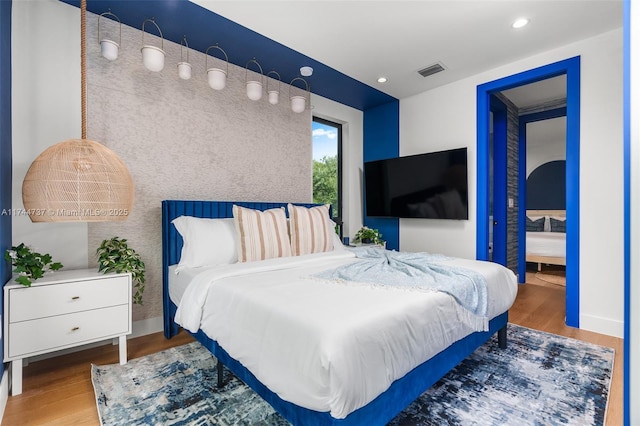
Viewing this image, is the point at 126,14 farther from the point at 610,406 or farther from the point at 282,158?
the point at 610,406

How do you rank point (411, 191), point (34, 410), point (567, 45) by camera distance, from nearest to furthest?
point (34, 410) → point (567, 45) → point (411, 191)

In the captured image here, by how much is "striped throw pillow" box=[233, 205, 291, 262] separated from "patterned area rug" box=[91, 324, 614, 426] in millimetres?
818

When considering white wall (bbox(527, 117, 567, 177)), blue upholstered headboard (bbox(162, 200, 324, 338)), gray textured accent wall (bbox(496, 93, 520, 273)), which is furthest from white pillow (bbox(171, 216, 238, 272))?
white wall (bbox(527, 117, 567, 177))

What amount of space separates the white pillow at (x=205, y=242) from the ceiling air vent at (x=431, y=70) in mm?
2793

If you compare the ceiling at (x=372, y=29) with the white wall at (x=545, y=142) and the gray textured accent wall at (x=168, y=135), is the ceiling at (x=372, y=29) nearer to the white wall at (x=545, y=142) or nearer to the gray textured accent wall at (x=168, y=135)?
the gray textured accent wall at (x=168, y=135)

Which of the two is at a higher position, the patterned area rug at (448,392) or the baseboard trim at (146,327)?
the baseboard trim at (146,327)

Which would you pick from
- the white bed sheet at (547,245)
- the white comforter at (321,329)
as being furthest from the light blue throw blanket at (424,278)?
the white bed sheet at (547,245)

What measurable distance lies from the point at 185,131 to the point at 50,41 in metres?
1.09

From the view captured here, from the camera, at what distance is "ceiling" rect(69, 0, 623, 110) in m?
2.41

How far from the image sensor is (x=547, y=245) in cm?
509

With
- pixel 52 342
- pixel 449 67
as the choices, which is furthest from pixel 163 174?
pixel 449 67

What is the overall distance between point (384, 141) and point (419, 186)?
98 cm

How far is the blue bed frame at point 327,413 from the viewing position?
1182mm

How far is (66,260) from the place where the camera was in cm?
232
